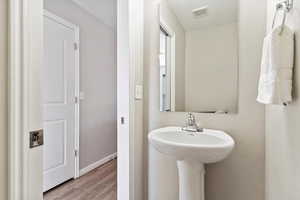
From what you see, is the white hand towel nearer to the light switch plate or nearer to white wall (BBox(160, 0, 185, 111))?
white wall (BBox(160, 0, 185, 111))

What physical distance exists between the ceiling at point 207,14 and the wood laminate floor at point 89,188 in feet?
6.36

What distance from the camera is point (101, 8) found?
2627 mm

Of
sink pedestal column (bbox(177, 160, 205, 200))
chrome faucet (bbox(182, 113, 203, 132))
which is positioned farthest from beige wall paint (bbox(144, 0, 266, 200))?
sink pedestal column (bbox(177, 160, 205, 200))

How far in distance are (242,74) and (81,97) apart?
82.0 inches

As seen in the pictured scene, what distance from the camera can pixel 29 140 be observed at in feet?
2.24

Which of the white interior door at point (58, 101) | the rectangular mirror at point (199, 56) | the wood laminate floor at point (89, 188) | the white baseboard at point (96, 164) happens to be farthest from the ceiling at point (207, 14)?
the white baseboard at point (96, 164)

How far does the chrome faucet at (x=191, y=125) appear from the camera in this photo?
53.1 inches

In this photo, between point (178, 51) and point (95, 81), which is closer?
point (178, 51)

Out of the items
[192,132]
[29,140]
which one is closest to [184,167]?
[192,132]

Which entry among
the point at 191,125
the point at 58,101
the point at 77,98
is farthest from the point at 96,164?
the point at 191,125

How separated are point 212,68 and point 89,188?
6.43ft

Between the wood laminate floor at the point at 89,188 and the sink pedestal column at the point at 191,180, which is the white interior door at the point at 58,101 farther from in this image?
the sink pedestal column at the point at 191,180
